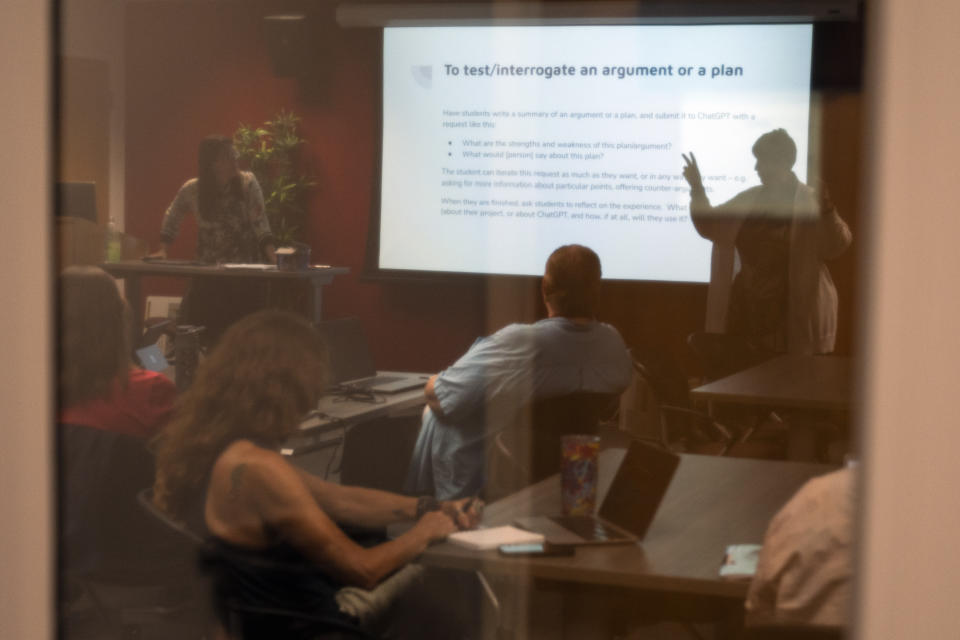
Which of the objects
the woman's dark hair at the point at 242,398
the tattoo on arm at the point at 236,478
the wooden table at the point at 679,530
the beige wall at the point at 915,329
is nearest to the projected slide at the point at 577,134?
the woman's dark hair at the point at 242,398

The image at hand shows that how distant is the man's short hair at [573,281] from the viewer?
4.90ft

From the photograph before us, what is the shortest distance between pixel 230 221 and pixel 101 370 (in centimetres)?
33

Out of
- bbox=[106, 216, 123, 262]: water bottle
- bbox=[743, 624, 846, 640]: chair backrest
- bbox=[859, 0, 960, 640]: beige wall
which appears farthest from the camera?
bbox=[106, 216, 123, 262]: water bottle

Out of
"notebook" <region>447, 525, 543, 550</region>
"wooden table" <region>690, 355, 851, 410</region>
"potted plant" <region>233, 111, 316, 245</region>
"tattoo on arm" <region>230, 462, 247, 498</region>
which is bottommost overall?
"notebook" <region>447, 525, 543, 550</region>

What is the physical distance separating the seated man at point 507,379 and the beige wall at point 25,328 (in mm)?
708

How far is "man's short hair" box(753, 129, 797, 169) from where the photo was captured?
1.41 metres

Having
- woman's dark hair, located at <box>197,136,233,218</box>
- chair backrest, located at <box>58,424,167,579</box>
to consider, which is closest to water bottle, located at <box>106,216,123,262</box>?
woman's dark hair, located at <box>197,136,233,218</box>

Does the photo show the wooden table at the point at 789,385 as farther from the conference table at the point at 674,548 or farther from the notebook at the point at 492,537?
the notebook at the point at 492,537

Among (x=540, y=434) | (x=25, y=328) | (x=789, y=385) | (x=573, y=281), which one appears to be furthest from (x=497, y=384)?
(x=25, y=328)

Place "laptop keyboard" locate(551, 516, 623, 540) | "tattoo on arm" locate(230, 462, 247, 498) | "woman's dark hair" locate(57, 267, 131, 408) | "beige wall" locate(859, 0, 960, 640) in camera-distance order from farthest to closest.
→ "laptop keyboard" locate(551, 516, 623, 540)
"tattoo on arm" locate(230, 462, 247, 498)
"woman's dark hair" locate(57, 267, 131, 408)
"beige wall" locate(859, 0, 960, 640)

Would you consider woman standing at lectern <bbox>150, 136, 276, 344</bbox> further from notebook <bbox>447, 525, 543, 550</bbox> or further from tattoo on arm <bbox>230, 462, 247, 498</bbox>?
notebook <bbox>447, 525, 543, 550</bbox>

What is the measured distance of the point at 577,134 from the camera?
1.55 metres

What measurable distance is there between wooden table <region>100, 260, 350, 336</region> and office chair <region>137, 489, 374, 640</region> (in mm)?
366

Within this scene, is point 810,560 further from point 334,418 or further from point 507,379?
point 334,418
